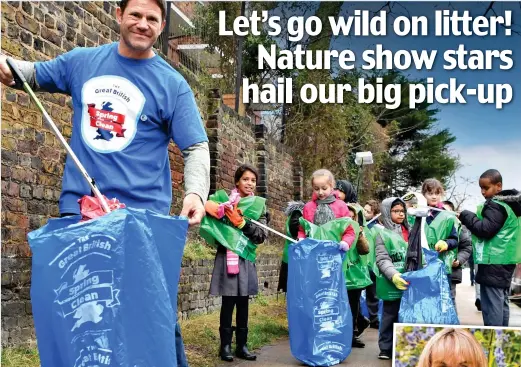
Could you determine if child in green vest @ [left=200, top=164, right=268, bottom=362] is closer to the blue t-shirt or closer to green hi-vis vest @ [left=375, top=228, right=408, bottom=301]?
green hi-vis vest @ [left=375, top=228, right=408, bottom=301]

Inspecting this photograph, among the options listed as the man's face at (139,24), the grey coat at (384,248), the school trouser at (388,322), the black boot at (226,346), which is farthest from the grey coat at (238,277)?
the man's face at (139,24)

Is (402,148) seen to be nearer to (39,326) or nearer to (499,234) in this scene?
(499,234)

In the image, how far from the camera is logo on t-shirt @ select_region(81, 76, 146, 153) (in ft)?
9.33

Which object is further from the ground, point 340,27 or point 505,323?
point 340,27

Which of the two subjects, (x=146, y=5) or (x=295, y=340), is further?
(x=295, y=340)

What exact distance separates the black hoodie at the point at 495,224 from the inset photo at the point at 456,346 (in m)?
3.16

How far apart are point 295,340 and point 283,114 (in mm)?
11709

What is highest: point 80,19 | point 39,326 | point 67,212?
point 80,19

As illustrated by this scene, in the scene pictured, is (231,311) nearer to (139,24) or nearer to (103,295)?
(139,24)

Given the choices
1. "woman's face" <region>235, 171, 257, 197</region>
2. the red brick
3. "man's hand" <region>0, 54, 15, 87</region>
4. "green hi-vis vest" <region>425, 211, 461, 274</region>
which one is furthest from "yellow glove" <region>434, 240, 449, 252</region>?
"man's hand" <region>0, 54, 15, 87</region>

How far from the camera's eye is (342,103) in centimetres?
1819

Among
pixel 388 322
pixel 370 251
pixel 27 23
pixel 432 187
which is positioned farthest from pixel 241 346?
pixel 27 23

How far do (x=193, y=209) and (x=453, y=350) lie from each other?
3.55 ft

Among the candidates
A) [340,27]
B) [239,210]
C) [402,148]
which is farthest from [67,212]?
[402,148]
